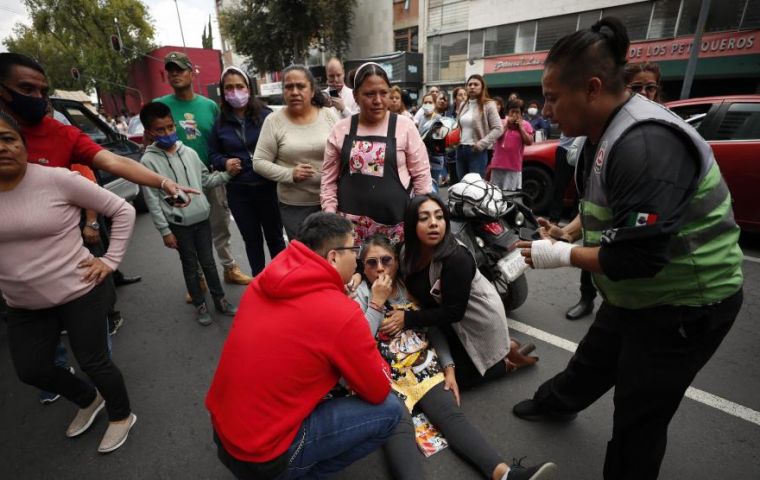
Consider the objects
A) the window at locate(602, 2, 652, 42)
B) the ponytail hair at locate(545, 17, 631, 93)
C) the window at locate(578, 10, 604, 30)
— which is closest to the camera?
the ponytail hair at locate(545, 17, 631, 93)

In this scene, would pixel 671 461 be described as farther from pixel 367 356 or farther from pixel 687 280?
pixel 367 356

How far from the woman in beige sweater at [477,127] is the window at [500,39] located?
45.7ft

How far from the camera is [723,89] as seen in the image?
42.0 feet

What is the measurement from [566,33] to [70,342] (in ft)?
51.4

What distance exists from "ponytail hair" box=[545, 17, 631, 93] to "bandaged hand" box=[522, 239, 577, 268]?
571mm

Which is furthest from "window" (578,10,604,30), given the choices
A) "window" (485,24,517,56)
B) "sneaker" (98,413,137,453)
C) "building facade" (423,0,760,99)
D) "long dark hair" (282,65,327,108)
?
"sneaker" (98,413,137,453)

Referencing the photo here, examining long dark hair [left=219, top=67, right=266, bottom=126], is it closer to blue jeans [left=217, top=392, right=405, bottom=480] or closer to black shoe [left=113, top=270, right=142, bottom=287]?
black shoe [left=113, top=270, right=142, bottom=287]

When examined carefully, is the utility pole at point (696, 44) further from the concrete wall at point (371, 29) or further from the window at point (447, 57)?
the concrete wall at point (371, 29)

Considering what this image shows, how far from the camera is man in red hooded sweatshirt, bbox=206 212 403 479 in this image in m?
1.33

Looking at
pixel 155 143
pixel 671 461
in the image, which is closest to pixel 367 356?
pixel 671 461

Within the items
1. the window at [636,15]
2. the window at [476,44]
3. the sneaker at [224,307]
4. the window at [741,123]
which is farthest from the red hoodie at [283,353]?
the window at [476,44]

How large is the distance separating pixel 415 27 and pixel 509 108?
18570mm

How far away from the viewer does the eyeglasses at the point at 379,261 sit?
7.66ft

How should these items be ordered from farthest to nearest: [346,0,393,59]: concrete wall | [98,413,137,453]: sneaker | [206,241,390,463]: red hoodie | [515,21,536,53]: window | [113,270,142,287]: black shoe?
[346,0,393,59]: concrete wall, [515,21,536,53]: window, [113,270,142,287]: black shoe, [98,413,137,453]: sneaker, [206,241,390,463]: red hoodie
